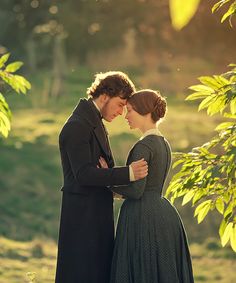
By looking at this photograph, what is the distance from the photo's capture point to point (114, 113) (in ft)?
21.0

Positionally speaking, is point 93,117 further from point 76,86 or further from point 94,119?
point 76,86

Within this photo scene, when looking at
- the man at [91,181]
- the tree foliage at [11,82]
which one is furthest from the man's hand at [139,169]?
the tree foliage at [11,82]

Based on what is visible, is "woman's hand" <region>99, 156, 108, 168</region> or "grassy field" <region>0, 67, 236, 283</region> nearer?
"woman's hand" <region>99, 156, 108, 168</region>

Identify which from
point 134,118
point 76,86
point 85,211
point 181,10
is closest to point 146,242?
point 85,211

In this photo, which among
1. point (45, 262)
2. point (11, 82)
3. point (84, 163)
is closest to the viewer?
point (84, 163)

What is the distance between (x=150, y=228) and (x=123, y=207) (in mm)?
223

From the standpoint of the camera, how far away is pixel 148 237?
652cm

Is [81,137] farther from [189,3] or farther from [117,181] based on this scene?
[189,3]

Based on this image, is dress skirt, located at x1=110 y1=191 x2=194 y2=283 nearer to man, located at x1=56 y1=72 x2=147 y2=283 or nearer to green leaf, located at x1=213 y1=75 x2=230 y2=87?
man, located at x1=56 y1=72 x2=147 y2=283

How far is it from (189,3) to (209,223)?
1422 centimetres

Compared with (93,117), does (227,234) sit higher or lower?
lower

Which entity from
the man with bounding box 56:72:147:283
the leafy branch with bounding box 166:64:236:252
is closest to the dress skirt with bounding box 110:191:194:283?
the man with bounding box 56:72:147:283

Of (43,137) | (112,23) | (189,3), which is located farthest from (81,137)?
(112,23)

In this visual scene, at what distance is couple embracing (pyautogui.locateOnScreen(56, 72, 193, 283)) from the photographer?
630 centimetres
